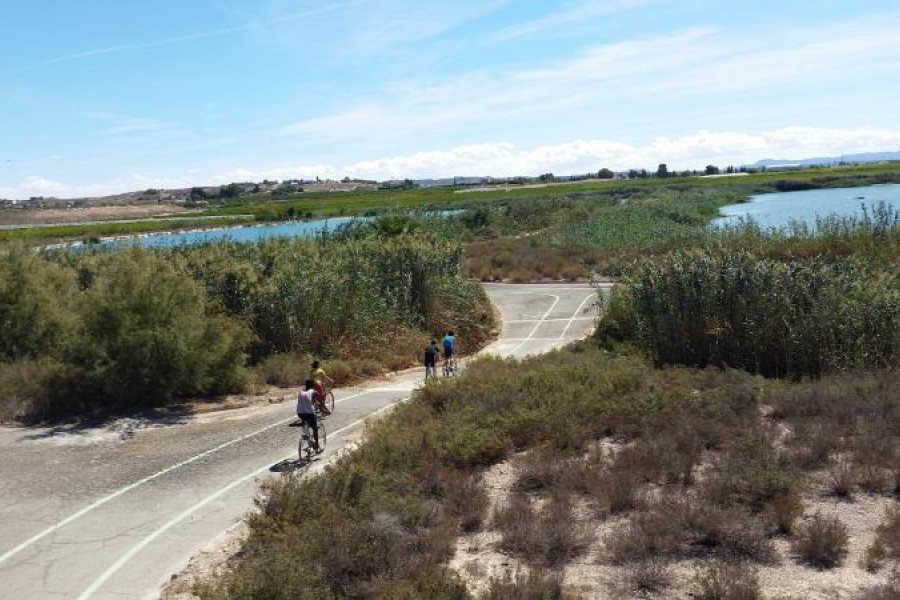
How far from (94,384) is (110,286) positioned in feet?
7.89

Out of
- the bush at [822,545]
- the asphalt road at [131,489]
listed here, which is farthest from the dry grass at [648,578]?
the asphalt road at [131,489]

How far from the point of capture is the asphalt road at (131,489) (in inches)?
389

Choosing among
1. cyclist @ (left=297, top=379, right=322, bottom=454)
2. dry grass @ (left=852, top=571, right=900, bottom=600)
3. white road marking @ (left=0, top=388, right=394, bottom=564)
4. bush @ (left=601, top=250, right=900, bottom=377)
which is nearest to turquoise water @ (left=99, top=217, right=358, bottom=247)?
white road marking @ (left=0, top=388, right=394, bottom=564)

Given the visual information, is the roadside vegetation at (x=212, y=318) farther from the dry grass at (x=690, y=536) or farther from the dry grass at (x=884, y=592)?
the dry grass at (x=884, y=592)

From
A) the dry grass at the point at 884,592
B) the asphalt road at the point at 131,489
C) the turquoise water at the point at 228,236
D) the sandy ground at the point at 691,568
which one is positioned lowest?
the asphalt road at the point at 131,489

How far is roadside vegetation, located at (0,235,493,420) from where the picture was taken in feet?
62.4

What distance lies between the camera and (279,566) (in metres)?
8.20

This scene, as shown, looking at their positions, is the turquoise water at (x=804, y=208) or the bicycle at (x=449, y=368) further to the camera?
the turquoise water at (x=804, y=208)

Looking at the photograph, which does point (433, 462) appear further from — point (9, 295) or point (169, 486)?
point (9, 295)

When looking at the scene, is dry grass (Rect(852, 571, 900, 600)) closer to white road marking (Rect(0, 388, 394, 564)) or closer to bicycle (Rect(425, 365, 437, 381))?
white road marking (Rect(0, 388, 394, 564))

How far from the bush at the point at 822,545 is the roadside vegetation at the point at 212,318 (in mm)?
14404

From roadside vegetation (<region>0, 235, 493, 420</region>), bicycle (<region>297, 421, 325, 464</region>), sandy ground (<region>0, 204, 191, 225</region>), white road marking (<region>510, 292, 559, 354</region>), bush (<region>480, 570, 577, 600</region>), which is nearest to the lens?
bush (<region>480, 570, 577, 600</region>)

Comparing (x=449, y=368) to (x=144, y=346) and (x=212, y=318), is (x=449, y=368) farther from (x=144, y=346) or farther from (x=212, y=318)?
(x=144, y=346)

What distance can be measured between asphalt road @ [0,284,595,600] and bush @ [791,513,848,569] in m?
7.15
